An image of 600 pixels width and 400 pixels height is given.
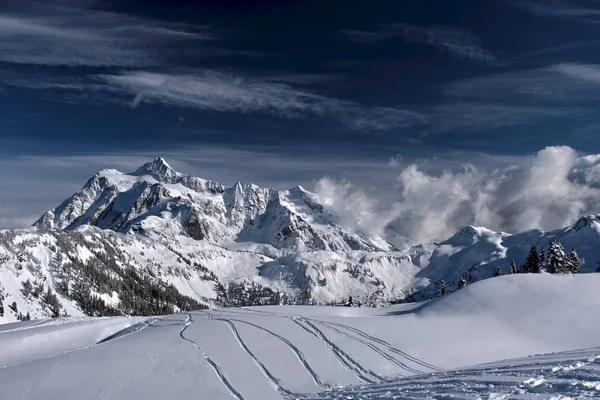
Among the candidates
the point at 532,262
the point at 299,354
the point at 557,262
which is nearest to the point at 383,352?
the point at 299,354

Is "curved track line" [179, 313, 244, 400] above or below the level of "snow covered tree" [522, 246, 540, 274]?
below

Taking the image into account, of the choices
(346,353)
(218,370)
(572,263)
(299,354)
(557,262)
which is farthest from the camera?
(572,263)

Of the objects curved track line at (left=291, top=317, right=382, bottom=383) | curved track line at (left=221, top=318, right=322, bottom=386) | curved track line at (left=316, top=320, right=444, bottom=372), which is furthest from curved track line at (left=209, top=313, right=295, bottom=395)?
curved track line at (left=316, top=320, right=444, bottom=372)

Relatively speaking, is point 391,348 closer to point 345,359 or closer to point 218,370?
point 345,359

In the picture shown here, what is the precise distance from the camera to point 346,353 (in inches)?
1054

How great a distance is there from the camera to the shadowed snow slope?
753 inches

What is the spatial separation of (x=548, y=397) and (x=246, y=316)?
24822mm

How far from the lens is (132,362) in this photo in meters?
24.9

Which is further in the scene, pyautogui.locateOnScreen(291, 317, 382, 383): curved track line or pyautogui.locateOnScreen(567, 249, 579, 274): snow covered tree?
pyautogui.locateOnScreen(567, 249, 579, 274): snow covered tree

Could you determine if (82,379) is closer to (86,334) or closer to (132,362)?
(132,362)

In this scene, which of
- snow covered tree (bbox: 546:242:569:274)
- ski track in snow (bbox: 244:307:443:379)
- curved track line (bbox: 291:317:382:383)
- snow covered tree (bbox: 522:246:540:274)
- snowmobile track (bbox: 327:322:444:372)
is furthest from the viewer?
snow covered tree (bbox: 522:246:540:274)

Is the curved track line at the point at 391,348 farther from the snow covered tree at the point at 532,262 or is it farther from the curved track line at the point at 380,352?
the snow covered tree at the point at 532,262

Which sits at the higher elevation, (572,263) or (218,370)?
(572,263)

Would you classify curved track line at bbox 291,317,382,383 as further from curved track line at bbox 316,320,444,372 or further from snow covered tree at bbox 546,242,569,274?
snow covered tree at bbox 546,242,569,274
